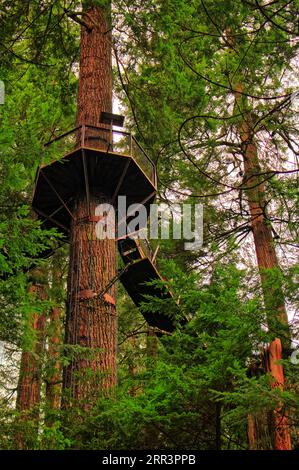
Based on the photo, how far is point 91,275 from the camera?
704 centimetres

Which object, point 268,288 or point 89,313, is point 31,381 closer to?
point 89,313

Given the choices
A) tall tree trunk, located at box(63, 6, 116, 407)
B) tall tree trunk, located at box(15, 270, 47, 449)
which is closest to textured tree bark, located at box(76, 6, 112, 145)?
tall tree trunk, located at box(63, 6, 116, 407)

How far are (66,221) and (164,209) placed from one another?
4.28m

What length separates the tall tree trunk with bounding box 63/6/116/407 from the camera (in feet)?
19.8

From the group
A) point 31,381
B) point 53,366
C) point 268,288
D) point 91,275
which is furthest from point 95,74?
point 31,381

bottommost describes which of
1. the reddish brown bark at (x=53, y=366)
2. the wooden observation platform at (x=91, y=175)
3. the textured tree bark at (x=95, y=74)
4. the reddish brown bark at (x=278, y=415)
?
the reddish brown bark at (x=278, y=415)

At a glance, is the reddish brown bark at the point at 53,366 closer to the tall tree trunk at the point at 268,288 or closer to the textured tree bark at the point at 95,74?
the tall tree trunk at the point at 268,288

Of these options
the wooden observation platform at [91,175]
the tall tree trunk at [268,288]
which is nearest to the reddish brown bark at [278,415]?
the tall tree trunk at [268,288]

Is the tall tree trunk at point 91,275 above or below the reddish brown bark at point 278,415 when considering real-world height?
above

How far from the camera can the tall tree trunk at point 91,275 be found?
6.02 m

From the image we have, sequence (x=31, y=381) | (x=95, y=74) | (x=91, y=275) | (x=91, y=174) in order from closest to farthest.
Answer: (x=91, y=275) < (x=91, y=174) < (x=95, y=74) < (x=31, y=381)
